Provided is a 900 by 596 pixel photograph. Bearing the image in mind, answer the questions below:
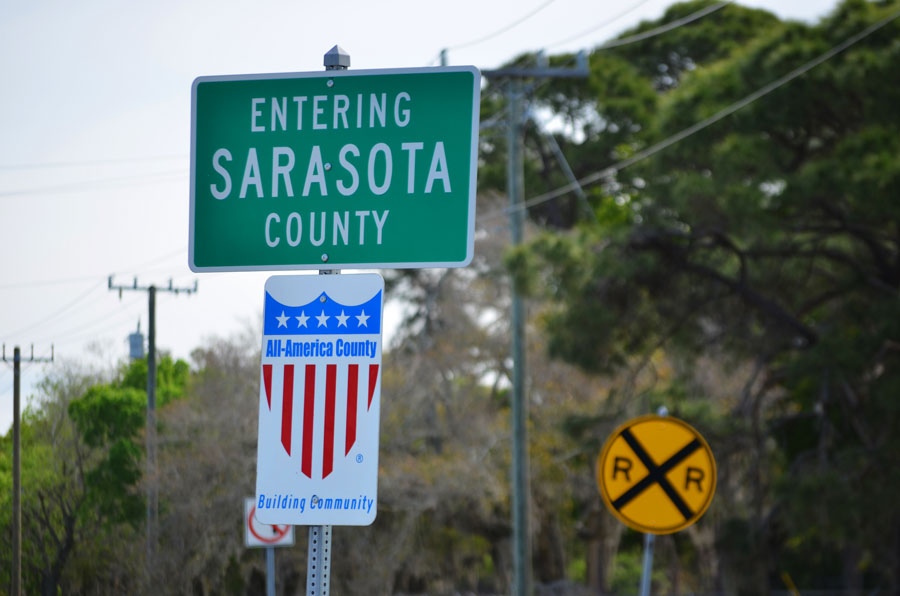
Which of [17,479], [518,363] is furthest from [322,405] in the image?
[518,363]

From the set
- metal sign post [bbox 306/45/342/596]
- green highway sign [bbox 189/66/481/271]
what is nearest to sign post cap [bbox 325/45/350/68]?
green highway sign [bbox 189/66/481/271]

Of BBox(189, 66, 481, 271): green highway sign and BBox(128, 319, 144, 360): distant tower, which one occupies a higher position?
BBox(189, 66, 481, 271): green highway sign

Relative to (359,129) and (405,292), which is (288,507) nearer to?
(359,129)

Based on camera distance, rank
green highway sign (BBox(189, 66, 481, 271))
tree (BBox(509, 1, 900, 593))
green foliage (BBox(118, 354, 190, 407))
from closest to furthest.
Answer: green highway sign (BBox(189, 66, 481, 271)), green foliage (BBox(118, 354, 190, 407)), tree (BBox(509, 1, 900, 593))

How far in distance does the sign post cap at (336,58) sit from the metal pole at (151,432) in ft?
16.8

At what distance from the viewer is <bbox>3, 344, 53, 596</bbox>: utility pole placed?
21.5 feet

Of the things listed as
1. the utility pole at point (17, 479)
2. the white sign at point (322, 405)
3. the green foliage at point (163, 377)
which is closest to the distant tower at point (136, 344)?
the green foliage at point (163, 377)

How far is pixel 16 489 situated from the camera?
6891 millimetres

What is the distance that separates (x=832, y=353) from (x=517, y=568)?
6.27 metres

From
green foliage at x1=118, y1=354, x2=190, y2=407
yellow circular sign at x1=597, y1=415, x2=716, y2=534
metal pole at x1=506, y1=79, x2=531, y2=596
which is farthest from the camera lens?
metal pole at x1=506, y1=79, x2=531, y2=596

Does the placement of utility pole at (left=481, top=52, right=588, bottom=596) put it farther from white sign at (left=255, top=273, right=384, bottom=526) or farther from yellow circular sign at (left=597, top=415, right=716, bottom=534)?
white sign at (left=255, top=273, right=384, bottom=526)

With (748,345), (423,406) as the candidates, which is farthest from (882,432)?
(423,406)

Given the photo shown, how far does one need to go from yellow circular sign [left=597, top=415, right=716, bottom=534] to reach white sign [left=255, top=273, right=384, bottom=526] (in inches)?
154

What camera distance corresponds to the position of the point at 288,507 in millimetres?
3449
